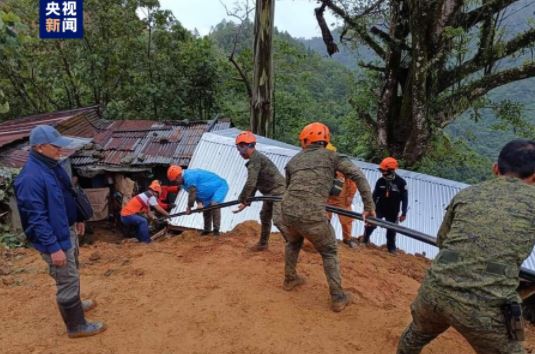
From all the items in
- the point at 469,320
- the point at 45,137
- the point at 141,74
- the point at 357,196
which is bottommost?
the point at 357,196

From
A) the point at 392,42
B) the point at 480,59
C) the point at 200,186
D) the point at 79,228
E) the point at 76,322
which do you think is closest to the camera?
the point at 76,322

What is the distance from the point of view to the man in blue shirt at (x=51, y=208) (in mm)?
3348

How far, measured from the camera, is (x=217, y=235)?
730 centimetres

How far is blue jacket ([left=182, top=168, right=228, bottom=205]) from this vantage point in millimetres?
7016

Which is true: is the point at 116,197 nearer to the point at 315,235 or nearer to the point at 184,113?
the point at 184,113

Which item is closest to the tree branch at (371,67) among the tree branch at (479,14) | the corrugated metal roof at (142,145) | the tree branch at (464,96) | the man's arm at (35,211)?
the tree branch at (464,96)

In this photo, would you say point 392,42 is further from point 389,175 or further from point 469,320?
point 469,320

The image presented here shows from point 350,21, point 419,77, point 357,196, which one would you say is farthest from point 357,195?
point 350,21

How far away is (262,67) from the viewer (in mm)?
13125

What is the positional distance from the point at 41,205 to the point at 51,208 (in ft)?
0.30

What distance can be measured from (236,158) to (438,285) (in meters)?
7.68

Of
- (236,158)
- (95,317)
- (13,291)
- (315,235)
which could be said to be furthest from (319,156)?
(236,158)

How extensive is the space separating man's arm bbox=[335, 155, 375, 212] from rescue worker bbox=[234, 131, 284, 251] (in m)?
1.47

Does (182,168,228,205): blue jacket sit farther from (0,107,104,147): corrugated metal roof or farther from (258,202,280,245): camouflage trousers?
(0,107,104,147): corrugated metal roof
